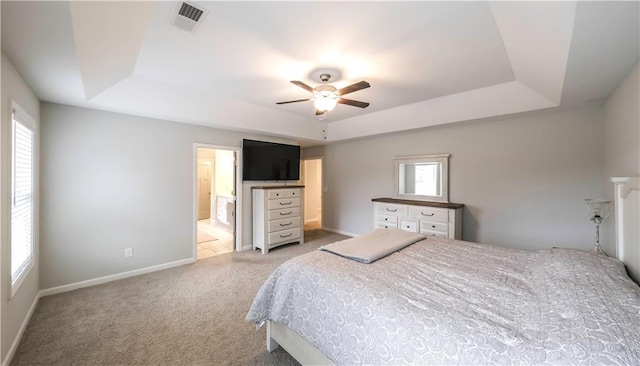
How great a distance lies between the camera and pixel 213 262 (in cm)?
389

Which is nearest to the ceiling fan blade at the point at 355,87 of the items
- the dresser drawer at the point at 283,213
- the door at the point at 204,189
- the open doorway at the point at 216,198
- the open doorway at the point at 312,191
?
the dresser drawer at the point at 283,213

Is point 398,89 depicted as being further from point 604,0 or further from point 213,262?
point 213,262

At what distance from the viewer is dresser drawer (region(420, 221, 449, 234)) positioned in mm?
3746

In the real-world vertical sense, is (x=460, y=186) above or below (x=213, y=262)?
above

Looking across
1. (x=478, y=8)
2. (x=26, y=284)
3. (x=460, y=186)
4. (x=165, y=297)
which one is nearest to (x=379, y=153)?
(x=460, y=186)

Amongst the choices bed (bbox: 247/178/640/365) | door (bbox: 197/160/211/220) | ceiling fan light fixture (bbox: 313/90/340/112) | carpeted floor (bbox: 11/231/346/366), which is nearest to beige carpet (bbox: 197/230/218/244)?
carpeted floor (bbox: 11/231/346/366)

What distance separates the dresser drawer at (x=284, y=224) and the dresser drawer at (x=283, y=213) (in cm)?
7

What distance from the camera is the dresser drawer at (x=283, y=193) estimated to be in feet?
14.6

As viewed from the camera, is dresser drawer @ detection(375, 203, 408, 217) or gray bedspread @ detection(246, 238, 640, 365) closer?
A: gray bedspread @ detection(246, 238, 640, 365)

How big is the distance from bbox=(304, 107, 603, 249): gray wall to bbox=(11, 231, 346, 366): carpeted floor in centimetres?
342

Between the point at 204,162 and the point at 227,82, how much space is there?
493 centimetres

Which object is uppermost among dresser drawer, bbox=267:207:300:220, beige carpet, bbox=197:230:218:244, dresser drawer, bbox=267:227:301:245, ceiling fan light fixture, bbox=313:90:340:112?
ceiling fan light fixture, bbox=313:90:340:112

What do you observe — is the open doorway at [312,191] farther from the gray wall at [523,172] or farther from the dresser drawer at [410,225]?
the dresser drawer at [410,225]

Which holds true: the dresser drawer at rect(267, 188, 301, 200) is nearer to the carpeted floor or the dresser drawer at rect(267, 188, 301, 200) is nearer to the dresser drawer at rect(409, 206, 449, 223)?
the carpeted floor
